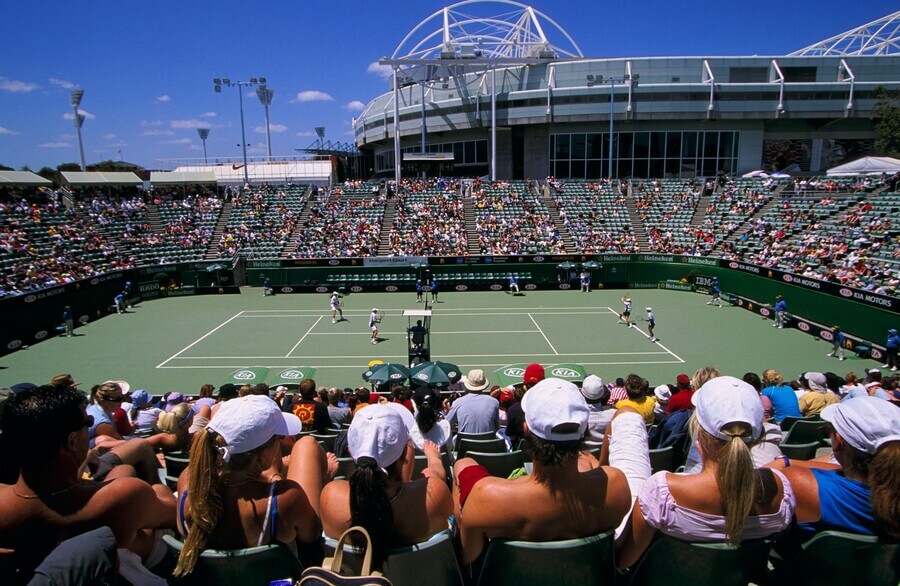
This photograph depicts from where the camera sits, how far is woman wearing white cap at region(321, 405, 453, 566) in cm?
321

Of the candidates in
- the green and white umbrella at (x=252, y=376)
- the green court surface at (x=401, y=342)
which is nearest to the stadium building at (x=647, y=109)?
the green court surface at (x=401, y=342)

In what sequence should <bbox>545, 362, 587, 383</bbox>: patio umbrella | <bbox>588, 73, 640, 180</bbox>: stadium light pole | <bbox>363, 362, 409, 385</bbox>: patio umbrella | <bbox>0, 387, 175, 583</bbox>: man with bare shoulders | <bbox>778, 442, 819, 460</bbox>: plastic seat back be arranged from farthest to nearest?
<bbox>588, 73, 640, 180</bbox>: stadium light pole
<bbox>363, 362, 409, 385</bbox>: patio umbrella
<bbox>545, 362, 587, 383</bbox>: patio umbrella
<bbox>778, 442, 819, 460</bbox>: plastic seat back
<bbox>0, 387, 175, 583</bbox>: man with bare shoulders

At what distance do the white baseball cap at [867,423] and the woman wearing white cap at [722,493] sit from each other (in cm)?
45

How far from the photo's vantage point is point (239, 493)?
341cm

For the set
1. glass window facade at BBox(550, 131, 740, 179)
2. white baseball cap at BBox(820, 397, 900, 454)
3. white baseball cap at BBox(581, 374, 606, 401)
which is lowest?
white baseball cap at BBox(581, 374, 606, 401)

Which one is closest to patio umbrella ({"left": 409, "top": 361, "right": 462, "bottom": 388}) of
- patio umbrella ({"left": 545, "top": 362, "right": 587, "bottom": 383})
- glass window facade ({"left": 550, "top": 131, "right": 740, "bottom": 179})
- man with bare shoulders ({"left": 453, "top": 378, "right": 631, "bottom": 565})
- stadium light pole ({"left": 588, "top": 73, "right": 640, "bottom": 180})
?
patio umbrella ({"left": 545, "top": 362, "right": 587, "bottom": 383})

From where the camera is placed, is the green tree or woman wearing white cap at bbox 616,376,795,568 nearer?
woman wearing white cap at bbox 616,376,795,568

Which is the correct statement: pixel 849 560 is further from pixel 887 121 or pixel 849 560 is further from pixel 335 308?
pixel 887 121

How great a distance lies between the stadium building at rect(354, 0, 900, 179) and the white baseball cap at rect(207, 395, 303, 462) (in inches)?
2093

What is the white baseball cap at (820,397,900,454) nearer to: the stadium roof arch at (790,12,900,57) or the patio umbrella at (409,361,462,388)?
the patio umbrella at (409,361,462,388)

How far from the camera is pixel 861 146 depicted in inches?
2234

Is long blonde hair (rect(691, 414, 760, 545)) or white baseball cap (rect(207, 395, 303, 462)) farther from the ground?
white baseball cap (rect(207, 395, 303, 462))

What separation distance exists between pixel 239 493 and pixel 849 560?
349 centimetres

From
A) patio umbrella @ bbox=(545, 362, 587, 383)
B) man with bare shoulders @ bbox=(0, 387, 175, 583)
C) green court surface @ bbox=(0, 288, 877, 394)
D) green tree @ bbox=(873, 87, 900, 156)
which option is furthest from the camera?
green tree @ bbox=(873, 87, 900, 156)
